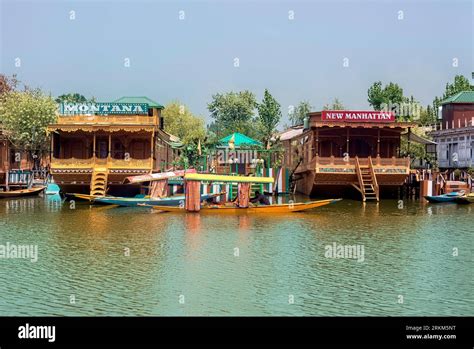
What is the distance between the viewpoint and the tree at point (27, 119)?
62906 mm

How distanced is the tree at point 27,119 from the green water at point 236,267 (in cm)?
2988

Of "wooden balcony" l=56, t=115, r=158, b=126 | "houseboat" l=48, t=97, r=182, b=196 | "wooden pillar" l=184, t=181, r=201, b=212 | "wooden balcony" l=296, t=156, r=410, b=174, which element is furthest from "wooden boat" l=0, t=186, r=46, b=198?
"wooden balcony" l=296, t=156, r=410, b=174

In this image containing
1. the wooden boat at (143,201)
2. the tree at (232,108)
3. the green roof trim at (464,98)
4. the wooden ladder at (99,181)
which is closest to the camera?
the wooden boat at (143,201)

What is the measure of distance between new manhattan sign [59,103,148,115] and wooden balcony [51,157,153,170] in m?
4.34

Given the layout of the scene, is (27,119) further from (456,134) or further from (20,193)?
(456,134)

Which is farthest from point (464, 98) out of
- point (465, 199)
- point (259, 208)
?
point (259, 208)

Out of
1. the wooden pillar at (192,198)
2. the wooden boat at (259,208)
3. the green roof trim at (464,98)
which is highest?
the green roof trim at (464,98)

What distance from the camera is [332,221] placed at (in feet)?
112

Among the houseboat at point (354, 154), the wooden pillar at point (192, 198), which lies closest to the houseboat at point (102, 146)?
the wooden pillar at point (192, 198)

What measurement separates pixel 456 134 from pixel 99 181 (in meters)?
38.2

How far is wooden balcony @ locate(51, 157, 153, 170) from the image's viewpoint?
48.0 metres

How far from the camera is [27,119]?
6303 centimetres

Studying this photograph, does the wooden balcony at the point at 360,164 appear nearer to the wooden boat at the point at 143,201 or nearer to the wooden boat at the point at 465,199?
the wooden boat at the point at 465,199

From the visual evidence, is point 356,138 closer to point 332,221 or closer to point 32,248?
point 332,221
